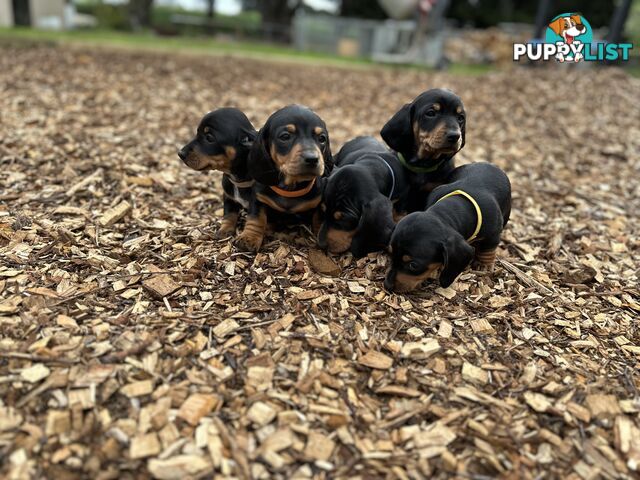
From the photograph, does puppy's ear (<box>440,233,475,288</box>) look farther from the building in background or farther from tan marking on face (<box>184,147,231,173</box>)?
the building in background

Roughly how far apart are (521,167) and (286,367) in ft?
19.4

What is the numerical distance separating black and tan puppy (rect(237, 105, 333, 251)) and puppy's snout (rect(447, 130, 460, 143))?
39.6 inches

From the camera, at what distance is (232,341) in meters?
3.54

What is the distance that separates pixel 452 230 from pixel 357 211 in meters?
0.81

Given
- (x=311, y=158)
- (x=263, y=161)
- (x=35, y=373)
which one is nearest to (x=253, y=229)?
(x=263, y=161)

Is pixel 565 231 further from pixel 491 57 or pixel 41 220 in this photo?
pixel 491 57

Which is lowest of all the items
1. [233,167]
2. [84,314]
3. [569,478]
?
[569,478]

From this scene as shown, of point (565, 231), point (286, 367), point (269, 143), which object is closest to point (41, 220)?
point (269, 143)

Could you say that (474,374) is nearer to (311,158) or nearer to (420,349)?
(420,349)

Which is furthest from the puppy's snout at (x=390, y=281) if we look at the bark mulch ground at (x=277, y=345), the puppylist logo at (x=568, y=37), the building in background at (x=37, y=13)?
the building in background at (x=37, y=13)

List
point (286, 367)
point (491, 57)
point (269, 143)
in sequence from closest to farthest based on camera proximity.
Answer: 1. point (286, 367)
2. point (269, 143)
3. point (491, 57)

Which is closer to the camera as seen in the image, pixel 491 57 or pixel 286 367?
pixel 286 367

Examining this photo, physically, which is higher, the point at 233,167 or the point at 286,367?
the point at 233,167

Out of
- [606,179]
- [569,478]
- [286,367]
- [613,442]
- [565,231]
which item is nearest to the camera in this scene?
[569,478]
